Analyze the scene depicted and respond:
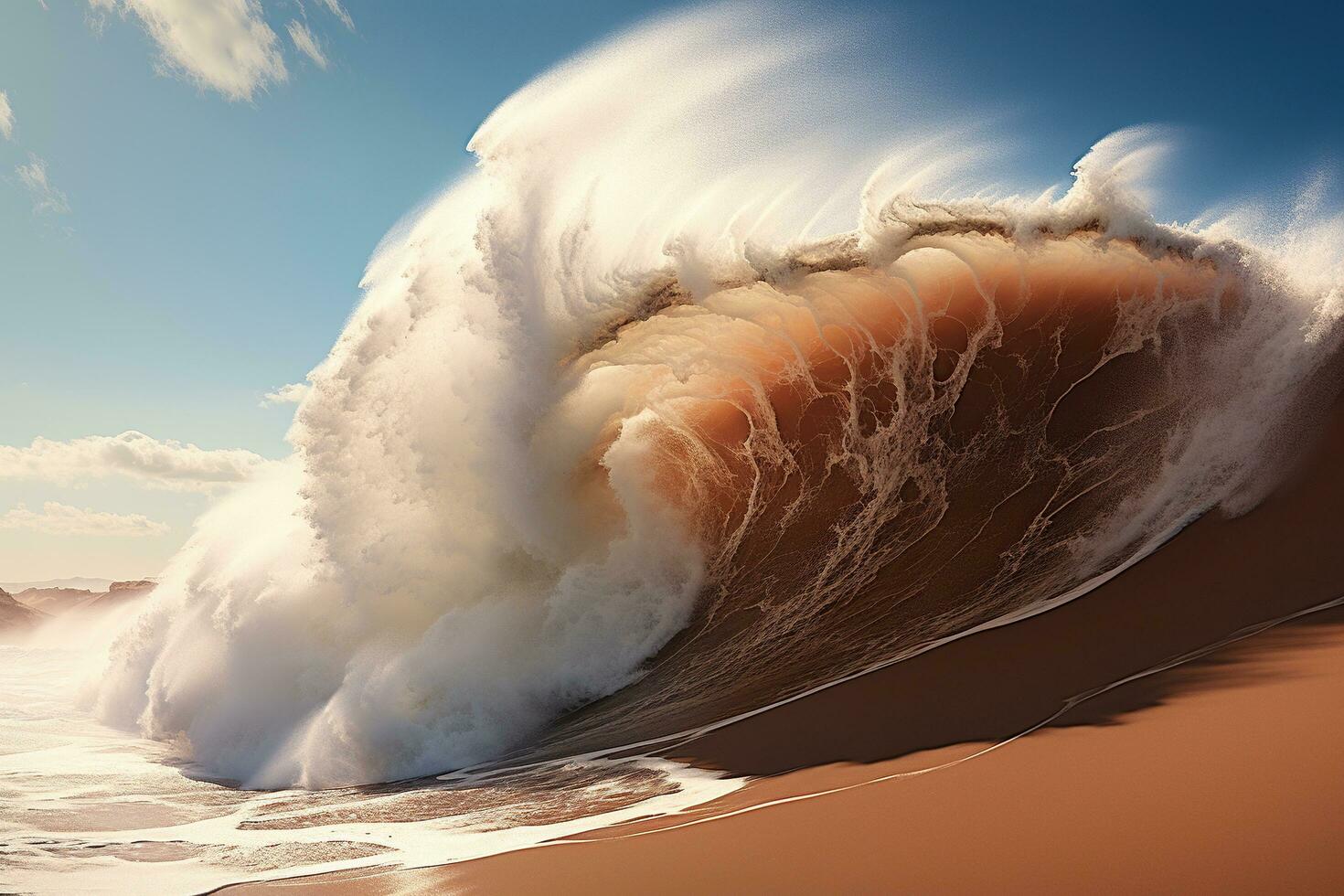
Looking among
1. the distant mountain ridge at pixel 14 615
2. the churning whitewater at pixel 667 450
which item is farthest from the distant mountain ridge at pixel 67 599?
the churning whitewater at pixel 667 450

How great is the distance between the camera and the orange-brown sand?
2.91m

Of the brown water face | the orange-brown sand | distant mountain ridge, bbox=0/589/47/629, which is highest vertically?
distant mountain ridge, bbox=0/589/47/629

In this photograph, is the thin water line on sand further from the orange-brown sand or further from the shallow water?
the shallow water

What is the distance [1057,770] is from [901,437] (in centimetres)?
594

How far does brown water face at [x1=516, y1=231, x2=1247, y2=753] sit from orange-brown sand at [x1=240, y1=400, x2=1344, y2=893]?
982 mm

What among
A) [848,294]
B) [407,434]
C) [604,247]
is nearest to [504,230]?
[604,247]

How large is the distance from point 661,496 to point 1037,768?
280 inches

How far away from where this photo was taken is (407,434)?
9.59 meters

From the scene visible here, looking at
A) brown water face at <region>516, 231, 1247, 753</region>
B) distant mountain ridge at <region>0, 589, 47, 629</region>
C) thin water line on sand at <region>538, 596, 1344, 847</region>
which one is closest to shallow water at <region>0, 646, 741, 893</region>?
thin water line on sand at <region>538, 596, 1344, 847</region>

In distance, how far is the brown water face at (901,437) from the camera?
24.7 ft

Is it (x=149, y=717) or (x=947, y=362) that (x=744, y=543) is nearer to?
(x=947, y=362)

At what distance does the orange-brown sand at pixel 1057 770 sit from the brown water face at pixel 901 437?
982 millimetres

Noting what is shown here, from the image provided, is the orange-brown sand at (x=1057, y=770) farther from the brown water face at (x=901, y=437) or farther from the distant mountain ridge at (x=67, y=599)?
the distant mountain ridge at (x=67, y=599)

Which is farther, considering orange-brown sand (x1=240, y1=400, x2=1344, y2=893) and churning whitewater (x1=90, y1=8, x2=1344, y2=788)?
churning whitewater (x1=90, y1=8, x2=1344, y2=788)
